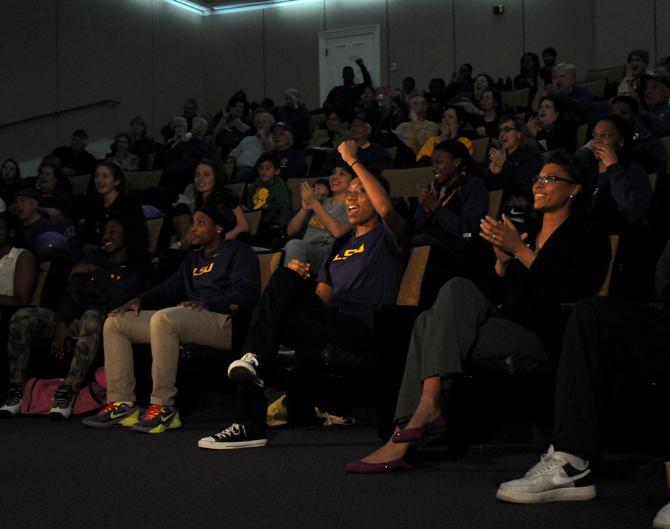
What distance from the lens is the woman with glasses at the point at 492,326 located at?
2496 mm

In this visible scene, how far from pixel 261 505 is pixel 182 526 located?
0.24m

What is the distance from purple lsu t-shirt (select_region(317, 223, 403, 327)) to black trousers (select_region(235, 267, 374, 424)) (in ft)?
0.40

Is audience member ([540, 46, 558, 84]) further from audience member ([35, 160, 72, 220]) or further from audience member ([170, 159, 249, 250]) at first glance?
audience member ([170, 159, 249, 250])

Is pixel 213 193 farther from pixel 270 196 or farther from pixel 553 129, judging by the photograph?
pixel 553 129

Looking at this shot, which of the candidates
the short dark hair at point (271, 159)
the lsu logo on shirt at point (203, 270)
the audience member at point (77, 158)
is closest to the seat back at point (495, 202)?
the lsu logo on shirt at point (203, 270)

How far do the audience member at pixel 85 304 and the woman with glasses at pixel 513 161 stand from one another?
1.82m

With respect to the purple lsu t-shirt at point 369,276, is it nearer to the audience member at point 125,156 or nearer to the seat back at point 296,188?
→ the seat back at point 296,188

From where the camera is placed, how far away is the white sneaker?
5.93ft

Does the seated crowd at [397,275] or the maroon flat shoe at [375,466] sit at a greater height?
the seated crowd at [397,275]

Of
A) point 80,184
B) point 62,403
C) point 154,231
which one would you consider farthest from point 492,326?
point 80,184

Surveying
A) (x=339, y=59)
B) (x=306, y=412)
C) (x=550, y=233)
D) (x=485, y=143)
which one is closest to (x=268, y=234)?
(x=485, y=143)

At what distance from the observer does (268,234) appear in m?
5.47

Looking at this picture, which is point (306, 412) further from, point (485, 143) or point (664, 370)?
point (485, 143)

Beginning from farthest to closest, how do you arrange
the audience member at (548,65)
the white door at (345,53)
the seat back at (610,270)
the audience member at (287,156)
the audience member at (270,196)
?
the white door at (345,53) < the audience member at (548,65) < the audience member at (287,156) < the audience member at (270,196) < the seat back at (610,270)
